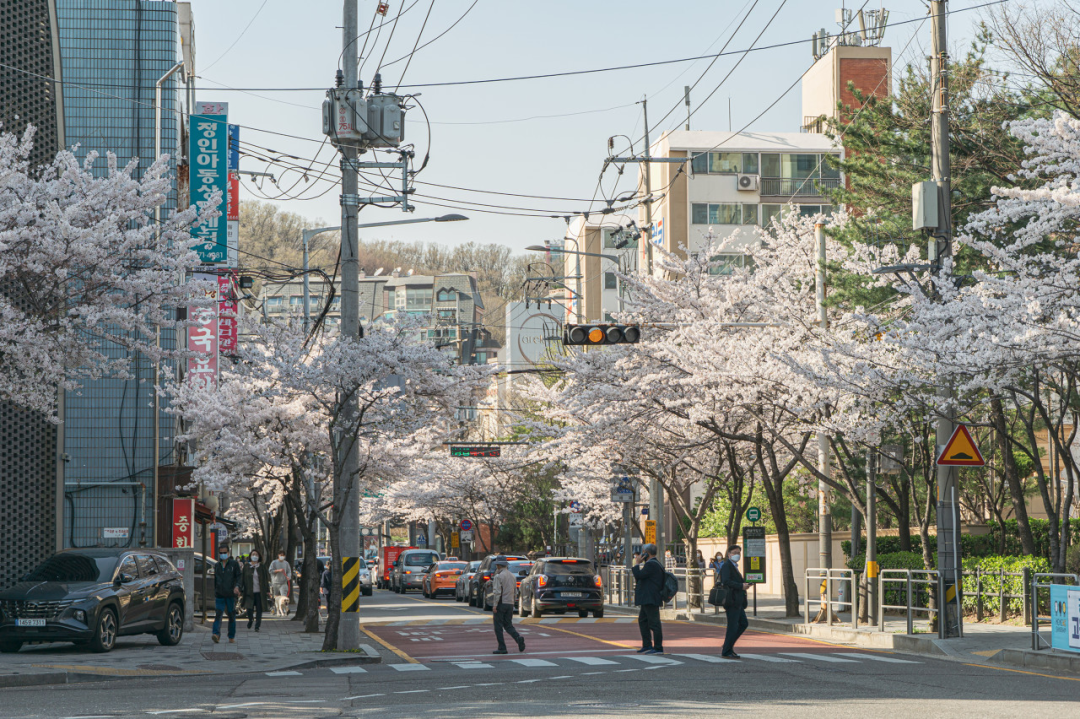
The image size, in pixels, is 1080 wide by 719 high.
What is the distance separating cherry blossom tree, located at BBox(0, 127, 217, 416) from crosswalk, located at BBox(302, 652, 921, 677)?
5.36 metres

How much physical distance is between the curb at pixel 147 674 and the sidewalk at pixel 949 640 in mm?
7921

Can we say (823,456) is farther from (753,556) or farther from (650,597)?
(650,597)

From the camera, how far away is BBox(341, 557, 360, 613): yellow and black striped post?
2033cm

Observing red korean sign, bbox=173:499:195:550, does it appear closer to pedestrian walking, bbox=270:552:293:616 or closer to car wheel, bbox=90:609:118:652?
car wheel, bbox=90:609:118:652

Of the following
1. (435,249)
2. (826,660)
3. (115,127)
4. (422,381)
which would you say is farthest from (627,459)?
(435,249)

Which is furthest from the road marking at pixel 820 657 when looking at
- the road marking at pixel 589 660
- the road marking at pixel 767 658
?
the road marking at pixel 589 660

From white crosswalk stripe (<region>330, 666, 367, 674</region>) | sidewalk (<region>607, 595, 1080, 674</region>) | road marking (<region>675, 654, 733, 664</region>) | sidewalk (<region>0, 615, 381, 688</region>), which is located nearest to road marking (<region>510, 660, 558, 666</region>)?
road marking (<region>675, 654, 733, 664</region>)

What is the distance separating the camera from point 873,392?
65.0 ft

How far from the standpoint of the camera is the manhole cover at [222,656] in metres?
19.6

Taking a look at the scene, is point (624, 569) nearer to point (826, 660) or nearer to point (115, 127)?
point (115, 127)

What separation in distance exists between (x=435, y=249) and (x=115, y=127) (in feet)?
318

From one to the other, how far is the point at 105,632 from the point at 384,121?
9578mm

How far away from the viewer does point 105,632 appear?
20688 mm

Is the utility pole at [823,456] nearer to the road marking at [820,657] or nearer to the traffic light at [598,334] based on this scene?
the traffic light at [598,334]
